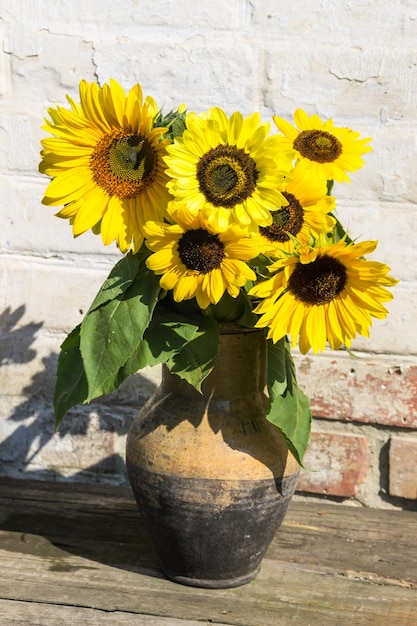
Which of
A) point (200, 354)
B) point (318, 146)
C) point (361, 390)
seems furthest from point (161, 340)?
point (361, 390)

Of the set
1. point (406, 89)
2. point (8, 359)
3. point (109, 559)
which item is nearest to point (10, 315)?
point (8, 359)

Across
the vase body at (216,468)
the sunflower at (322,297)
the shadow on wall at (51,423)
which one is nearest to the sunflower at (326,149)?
the sunflower at (322,297)

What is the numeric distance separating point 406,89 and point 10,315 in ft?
2.48

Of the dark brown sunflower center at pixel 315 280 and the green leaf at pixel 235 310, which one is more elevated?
the dark brown sunflower center at pixel 315 280

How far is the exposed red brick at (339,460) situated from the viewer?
1.40 metres

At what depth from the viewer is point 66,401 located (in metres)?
1.00

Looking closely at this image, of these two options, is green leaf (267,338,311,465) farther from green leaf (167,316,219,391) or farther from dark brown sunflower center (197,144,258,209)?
dark brown sunflower center (197,144,258,209)

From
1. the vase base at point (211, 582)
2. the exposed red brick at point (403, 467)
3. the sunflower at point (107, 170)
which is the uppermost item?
the sunflower at point (107, 170)

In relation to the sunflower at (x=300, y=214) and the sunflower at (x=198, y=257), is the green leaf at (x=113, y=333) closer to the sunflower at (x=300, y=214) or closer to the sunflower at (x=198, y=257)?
the sunflower at (x=198, y=257)

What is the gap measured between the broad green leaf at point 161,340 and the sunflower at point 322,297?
88 mm

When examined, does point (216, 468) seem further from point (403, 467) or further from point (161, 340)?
point (403, 467)

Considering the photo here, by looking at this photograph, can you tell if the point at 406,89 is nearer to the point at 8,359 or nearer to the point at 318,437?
the point at 318,437

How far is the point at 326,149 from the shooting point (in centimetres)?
99

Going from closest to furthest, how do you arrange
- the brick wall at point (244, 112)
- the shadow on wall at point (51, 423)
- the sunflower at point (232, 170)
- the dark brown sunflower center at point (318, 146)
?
the sunflower at point (232, 170)
the dark brown sunflower center at point (318, 146)
the brick wall at point (244, 112)
the shadow on wall at point (51, 423)
